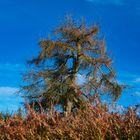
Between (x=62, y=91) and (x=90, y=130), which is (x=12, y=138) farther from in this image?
(x=62, y=91)

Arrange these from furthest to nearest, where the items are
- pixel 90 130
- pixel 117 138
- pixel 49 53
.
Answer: pixel 49 53 → pixel 90 130 → pixel 117 138

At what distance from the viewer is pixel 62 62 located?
49.7m

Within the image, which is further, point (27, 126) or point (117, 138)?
point (27, 126)

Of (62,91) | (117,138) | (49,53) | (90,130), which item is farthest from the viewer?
(49,53)

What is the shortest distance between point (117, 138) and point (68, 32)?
148 feet

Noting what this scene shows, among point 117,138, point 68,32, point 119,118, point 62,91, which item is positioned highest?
point 68,32

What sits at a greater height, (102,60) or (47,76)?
(102,60)

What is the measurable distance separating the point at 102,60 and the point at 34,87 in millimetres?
7925

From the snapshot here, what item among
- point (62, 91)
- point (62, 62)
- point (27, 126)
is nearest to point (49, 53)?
point (62, 62)

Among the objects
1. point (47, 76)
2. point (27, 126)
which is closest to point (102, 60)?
point (47, 76)

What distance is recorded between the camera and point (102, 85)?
48.6m

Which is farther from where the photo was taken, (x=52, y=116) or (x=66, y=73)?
(x=66, y=73)

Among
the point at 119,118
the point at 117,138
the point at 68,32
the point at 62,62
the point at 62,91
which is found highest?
the point at 68,32

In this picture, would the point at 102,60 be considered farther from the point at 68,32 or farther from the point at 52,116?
the point at 52,116
